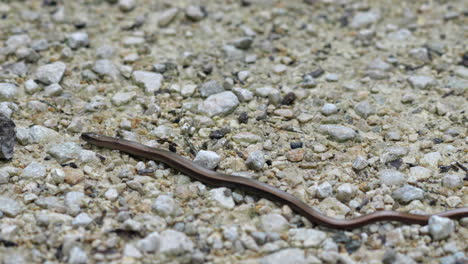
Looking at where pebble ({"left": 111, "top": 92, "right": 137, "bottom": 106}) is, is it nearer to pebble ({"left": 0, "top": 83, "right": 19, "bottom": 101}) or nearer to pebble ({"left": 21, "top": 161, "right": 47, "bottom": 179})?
pebble ({"left": 0, "top": 83, "right": 19, "bottom": 101})

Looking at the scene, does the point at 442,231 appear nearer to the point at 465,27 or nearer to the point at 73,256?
the point at 73,256

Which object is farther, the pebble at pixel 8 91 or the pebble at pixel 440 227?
the pebble at pixel 8 91

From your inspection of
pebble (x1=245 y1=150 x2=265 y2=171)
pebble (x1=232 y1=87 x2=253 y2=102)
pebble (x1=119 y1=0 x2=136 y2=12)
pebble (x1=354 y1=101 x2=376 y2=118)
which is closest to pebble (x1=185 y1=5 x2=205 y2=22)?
pebble (x1=119 y1=0 x2=136 y2=12)

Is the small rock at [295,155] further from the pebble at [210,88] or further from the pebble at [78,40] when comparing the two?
the pebble at [78,40]

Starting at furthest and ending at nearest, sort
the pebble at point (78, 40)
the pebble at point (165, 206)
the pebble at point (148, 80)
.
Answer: the pebble at point (78, 40) < the pebble at point (148, 80) < the pebble at point (165, 206)

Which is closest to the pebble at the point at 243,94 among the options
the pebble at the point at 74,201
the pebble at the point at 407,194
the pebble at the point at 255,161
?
the pebble at the point at 255,161

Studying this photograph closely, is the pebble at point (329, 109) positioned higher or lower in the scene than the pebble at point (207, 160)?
higher

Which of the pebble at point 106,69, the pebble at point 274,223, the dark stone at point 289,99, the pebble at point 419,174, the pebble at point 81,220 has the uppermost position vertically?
the pebble at point 419,174
